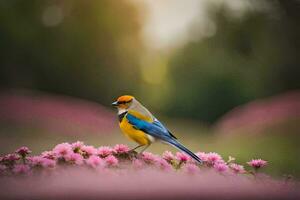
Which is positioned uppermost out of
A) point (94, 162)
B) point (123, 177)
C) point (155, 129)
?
point (155, 129)

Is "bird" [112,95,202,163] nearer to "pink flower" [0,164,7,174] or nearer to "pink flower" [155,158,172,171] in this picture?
"pink flower" [155,158,172,171]

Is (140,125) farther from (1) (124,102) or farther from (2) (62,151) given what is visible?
(2) (62,151)

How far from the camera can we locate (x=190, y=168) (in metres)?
1.10

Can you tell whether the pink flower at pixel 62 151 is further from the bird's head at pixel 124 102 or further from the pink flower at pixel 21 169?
the bird's head at pixel 124 102

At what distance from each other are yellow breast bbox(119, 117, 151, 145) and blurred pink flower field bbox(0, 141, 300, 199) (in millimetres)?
189

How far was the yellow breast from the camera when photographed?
4.45 ft

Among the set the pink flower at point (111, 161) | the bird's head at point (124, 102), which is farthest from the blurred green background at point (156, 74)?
the pink flower at point (111, 161)

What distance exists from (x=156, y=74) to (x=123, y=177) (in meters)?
1.70

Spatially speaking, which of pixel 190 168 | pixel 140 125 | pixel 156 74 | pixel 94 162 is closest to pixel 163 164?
pixel 190 168

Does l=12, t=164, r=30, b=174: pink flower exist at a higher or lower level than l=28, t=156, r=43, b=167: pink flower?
lower

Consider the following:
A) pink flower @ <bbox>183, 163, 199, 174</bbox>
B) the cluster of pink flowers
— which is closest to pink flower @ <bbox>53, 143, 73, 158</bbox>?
the cluster of pink flowers

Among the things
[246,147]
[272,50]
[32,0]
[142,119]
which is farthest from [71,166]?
[272,50]

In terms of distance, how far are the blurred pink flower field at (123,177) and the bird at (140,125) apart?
0.46ft

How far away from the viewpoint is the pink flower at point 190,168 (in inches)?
42.8
